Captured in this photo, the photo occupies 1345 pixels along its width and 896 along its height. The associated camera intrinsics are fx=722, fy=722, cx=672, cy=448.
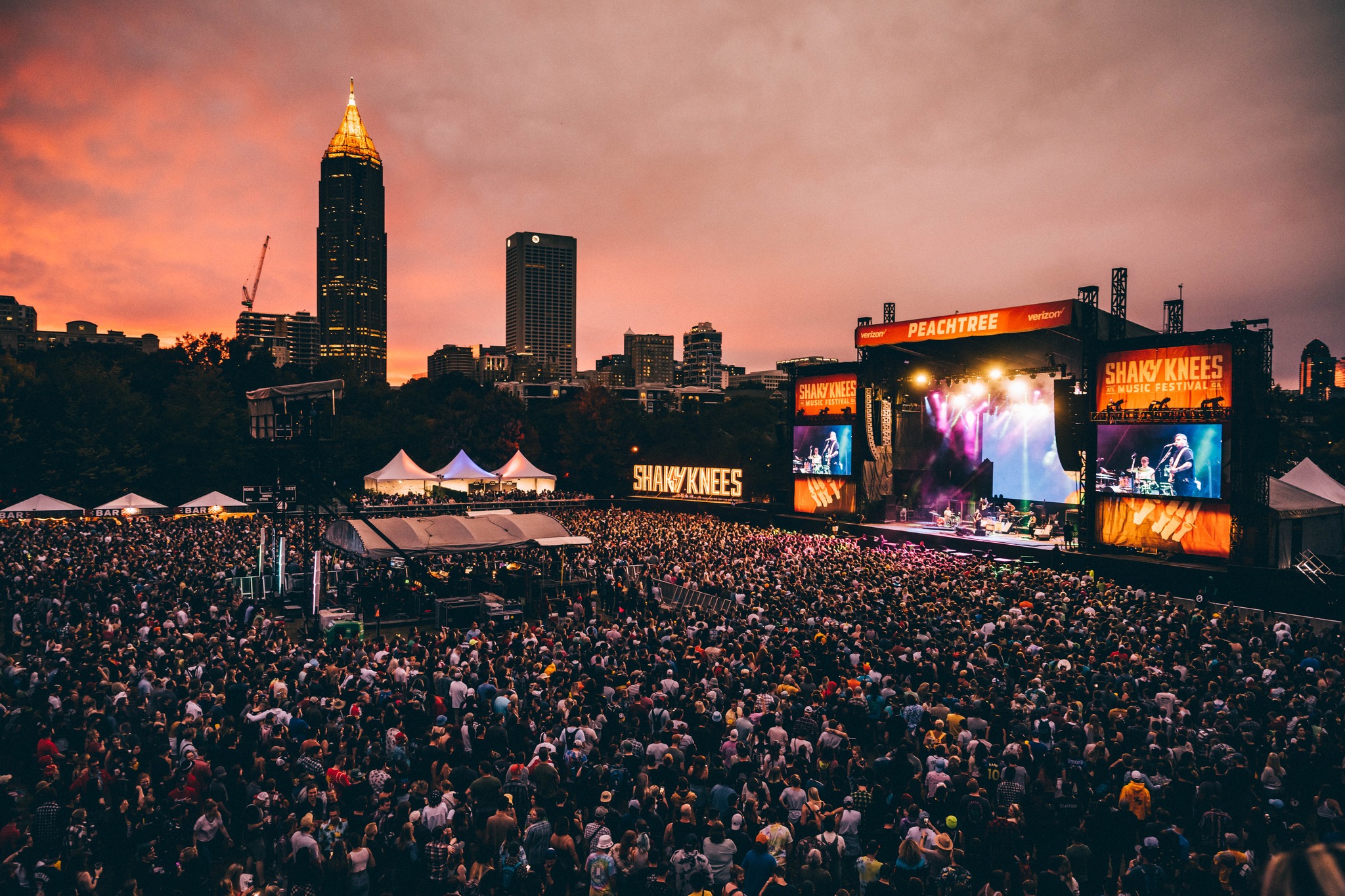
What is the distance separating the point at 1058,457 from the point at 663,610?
2197 cm

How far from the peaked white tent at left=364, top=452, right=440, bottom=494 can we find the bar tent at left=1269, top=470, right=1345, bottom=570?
1800 inches

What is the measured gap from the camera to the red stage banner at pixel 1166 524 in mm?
24688

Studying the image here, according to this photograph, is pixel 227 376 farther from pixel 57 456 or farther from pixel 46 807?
pixel 46 807

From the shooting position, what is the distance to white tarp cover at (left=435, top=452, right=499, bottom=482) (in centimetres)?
5150

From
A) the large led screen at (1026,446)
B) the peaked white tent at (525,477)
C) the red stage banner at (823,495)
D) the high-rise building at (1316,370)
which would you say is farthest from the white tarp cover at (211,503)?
the high-rise building at (1316,370)

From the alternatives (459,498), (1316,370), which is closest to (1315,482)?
(459,498)

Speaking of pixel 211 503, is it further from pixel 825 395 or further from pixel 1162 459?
pixel 1162 459

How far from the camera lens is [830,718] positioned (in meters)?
10.5

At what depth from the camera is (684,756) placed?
9680 mm

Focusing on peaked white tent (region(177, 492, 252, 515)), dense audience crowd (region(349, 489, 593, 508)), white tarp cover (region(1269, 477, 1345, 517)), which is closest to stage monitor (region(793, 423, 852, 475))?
white tarp cover (region(1269, 477, 1345, 517))

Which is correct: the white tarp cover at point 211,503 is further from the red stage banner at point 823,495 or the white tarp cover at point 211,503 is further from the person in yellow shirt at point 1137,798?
the person in yellow shirt at point 1137,798

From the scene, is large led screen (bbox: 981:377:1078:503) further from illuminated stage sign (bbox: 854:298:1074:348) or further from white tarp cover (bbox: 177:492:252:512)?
white tarp cover (bbox: 177:492:252:512)

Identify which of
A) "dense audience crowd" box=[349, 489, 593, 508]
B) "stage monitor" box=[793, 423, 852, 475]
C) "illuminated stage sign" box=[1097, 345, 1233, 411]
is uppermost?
"illuminated stage sign" box=[1097, 345, 1233, 411]

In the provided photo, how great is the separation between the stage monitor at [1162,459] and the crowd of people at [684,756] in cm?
922
